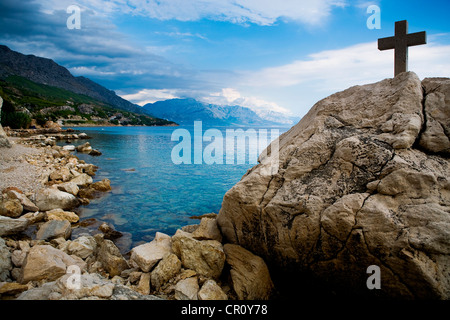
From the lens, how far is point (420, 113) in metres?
6.48

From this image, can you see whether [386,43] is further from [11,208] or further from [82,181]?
[82,181]

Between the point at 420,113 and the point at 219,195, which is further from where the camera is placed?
the point at 219,195

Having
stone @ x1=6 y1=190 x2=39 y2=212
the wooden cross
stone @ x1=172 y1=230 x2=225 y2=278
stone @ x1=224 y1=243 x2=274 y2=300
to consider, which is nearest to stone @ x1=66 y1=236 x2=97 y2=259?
stone @ x1=172 y1=230 x2=225 y2=278

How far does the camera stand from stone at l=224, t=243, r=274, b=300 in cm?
708

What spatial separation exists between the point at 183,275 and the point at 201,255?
75cm

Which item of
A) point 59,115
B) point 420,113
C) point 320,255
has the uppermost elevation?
point 59,115

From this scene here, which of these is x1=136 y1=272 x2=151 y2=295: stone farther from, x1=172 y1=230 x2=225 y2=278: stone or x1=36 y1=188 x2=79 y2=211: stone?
x1=36 y1=188 x2=79 y2=211: stone

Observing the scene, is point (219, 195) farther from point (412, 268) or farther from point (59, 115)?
point (59, 115)

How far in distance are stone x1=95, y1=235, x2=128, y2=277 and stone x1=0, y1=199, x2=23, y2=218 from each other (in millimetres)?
6474

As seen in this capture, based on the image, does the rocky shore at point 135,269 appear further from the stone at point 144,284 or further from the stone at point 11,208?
the stone at point 11,208

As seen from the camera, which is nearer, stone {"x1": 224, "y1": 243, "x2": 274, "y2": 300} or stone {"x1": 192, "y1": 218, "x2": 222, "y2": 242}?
stone {"x1": 224, "y1": 243, "x2": 274, "y2": 300}

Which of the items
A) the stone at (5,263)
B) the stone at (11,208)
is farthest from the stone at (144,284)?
the stone at (11,208)

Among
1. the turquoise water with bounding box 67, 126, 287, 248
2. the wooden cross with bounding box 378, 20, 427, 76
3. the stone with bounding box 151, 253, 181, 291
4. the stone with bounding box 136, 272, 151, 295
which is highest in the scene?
the wooden cross with bounding box 378, 20, 427, 76
